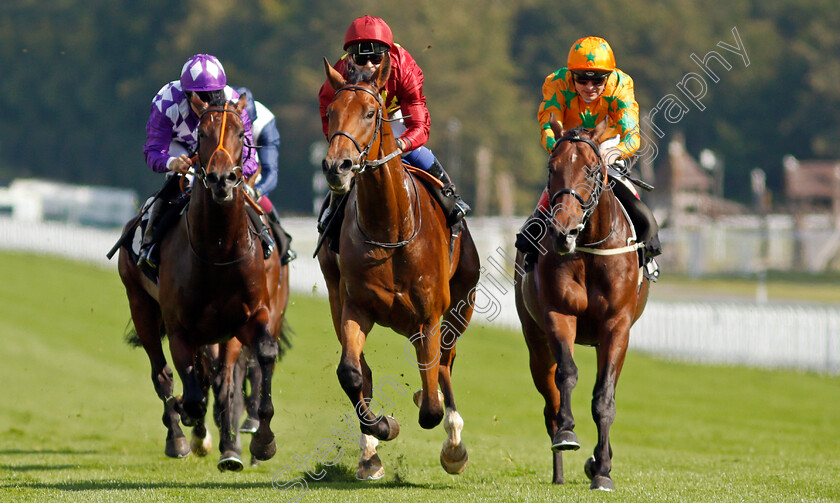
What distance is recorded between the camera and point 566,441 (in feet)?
21.9

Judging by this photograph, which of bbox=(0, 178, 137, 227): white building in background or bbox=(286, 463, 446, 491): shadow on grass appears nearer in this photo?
bbox=(286, 463, 446, 491): shadow on grass

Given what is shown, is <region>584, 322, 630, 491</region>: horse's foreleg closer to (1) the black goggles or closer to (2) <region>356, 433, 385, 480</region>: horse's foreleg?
(2) <region>356, 433, 385, 480</region>: horse's foreleg

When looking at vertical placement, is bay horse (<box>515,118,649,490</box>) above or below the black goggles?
below

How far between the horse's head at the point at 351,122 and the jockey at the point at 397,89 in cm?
11

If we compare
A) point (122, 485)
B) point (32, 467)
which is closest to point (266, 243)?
point (122, 485)

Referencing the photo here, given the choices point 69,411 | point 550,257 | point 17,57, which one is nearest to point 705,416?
point 69,411

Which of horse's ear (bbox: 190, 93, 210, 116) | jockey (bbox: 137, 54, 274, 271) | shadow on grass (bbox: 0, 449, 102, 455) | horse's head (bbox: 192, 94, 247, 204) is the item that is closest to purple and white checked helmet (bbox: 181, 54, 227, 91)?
jockey (bbox: 137, 54, 274, 271)

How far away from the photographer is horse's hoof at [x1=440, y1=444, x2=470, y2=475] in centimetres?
757

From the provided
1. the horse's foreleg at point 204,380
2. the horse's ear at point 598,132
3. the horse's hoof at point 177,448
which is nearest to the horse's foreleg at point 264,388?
the horse's foreleg at point 204,380

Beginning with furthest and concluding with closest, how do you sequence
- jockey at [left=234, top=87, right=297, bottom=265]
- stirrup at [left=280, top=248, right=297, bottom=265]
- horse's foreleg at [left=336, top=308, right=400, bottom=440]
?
jockey at [left=234, top=87, right=297, bottom=265] → stirrup at [left=280, top=248, right=297, bottom=265] → horse's foreleg at [left=336, top=308, right=400, bottom=440]

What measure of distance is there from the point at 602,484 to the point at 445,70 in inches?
2032

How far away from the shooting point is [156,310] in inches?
355

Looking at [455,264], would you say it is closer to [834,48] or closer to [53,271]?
[53,271]

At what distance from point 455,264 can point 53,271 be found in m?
22.4
